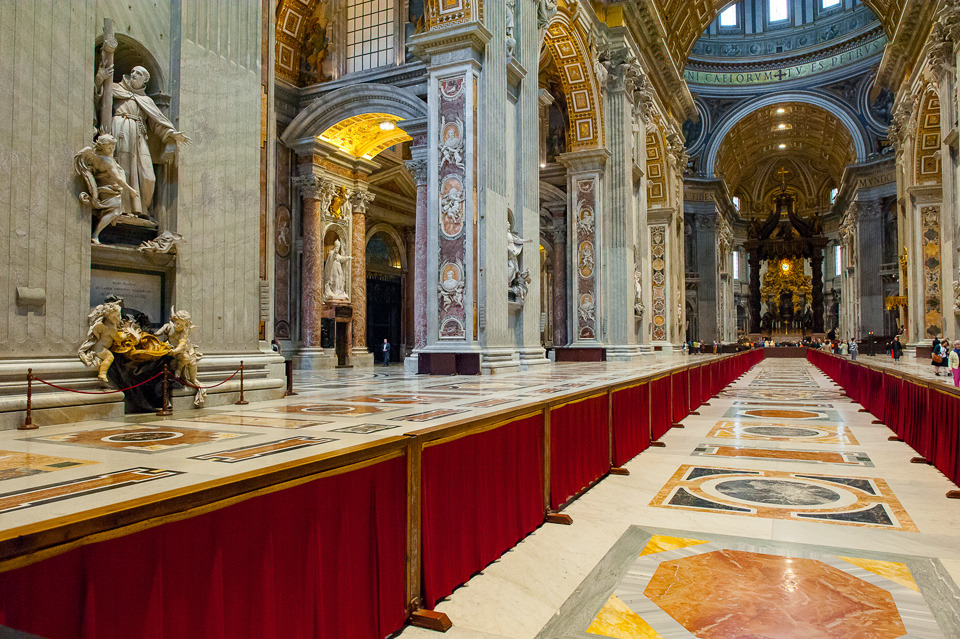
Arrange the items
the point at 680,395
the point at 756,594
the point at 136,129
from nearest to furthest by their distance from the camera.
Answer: the point at 756,594 < the point at 136,129 < the point at 680,395

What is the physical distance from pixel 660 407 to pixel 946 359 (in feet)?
36.4

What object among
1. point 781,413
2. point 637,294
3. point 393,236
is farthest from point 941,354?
point 393,236

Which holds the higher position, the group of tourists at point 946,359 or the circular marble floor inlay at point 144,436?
the group of tourists at point 946,359

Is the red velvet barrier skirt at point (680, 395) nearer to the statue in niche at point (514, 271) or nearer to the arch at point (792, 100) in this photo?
the statue in niche at point (514, 271)

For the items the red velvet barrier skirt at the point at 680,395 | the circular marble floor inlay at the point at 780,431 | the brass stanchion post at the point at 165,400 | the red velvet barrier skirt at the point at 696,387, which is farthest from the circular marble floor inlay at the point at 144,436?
the red velvet barrier skirt at the point at 696,387

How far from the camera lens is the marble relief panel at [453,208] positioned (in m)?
12.2

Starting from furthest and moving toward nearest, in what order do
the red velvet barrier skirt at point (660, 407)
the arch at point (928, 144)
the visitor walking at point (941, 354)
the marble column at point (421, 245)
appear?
1. the arch at point (928, 144)
2. the marble column at point (421, 245)
3. the visitor walking at point (941, 354)
4. the red velvet barrier skirt at point (660, 407)

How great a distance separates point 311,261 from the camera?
1797 cm

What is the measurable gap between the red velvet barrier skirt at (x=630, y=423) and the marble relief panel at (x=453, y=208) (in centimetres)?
526

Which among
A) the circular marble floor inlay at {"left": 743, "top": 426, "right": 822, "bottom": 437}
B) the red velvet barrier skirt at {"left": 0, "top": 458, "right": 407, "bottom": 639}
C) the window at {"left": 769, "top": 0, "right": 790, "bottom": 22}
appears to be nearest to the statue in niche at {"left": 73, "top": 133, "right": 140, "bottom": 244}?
the red velvet barrier skirt at {"left": 0, "top": 458, "right": 407, "bottom": 639}

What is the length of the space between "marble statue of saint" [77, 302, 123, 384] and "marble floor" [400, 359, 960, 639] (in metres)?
4.03

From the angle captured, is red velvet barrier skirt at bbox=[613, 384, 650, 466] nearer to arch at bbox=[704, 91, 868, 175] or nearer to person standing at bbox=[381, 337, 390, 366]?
person standing at bbox=[381, 337, 390, 366]

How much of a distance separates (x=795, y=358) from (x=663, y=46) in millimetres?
26406

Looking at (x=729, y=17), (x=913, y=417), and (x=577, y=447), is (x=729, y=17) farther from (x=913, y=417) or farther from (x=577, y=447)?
(x=577, y=447)
